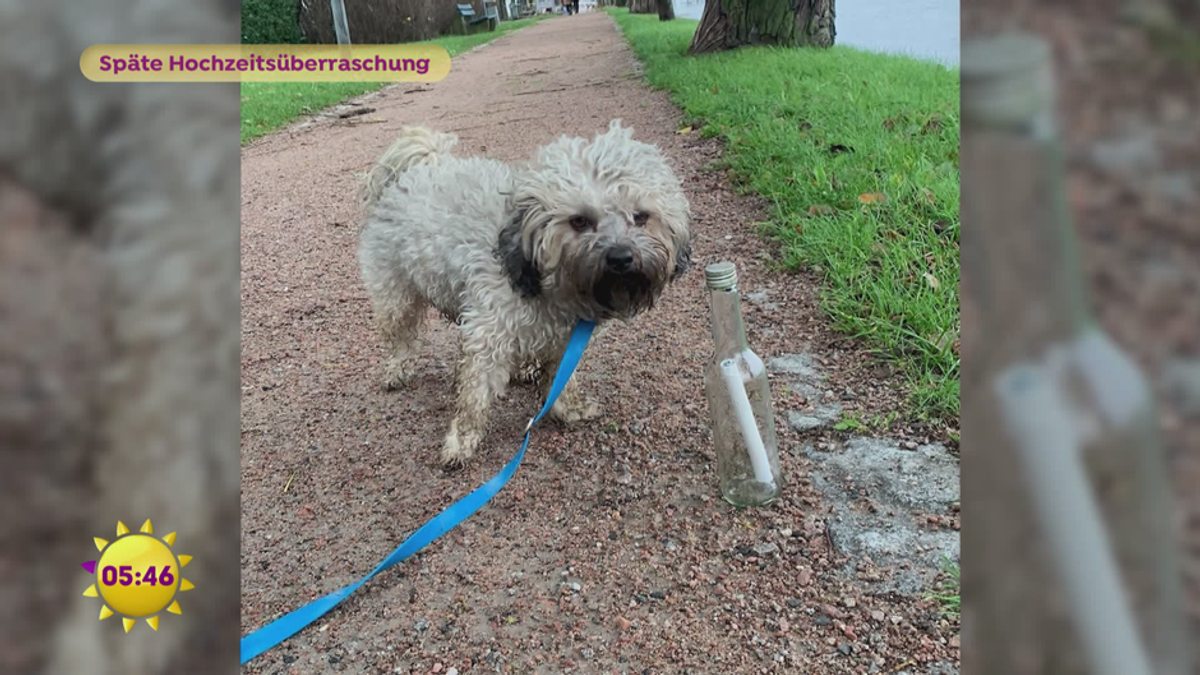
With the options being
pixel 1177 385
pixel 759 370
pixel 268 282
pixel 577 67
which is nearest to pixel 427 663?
pixel 759 370

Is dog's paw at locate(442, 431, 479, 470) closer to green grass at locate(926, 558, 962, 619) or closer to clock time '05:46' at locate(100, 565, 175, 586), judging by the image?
green grass at locate(926, 558, 962, 619)

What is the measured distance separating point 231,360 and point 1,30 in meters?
0.28

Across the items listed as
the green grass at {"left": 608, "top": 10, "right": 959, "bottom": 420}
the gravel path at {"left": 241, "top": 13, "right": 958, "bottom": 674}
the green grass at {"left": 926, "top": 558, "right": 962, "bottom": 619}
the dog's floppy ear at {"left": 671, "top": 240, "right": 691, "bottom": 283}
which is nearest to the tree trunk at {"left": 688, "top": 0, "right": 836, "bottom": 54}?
the green grass at {"left": 608, "top": 10, "right": 959, "bottom": 420}

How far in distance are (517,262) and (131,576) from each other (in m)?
2.99

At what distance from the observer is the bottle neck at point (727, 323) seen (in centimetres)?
258

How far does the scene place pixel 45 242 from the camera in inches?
21.5

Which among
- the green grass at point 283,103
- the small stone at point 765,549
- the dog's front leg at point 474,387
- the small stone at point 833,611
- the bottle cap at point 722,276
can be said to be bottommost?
the small stone at point 833,611

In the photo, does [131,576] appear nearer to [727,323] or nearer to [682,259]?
[727,323]

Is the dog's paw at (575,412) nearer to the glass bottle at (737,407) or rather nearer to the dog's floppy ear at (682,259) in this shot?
the dog's floppy ear at (682,259)

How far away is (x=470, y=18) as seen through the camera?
3575 centimetres

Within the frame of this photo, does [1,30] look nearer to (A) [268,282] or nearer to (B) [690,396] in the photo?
(B) [690,396]

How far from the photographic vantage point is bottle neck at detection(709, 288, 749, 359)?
2.58m

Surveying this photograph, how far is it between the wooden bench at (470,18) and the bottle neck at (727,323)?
3539cm

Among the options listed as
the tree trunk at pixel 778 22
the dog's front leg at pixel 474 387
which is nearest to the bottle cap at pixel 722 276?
the dog's front leg at pixel 474 387
